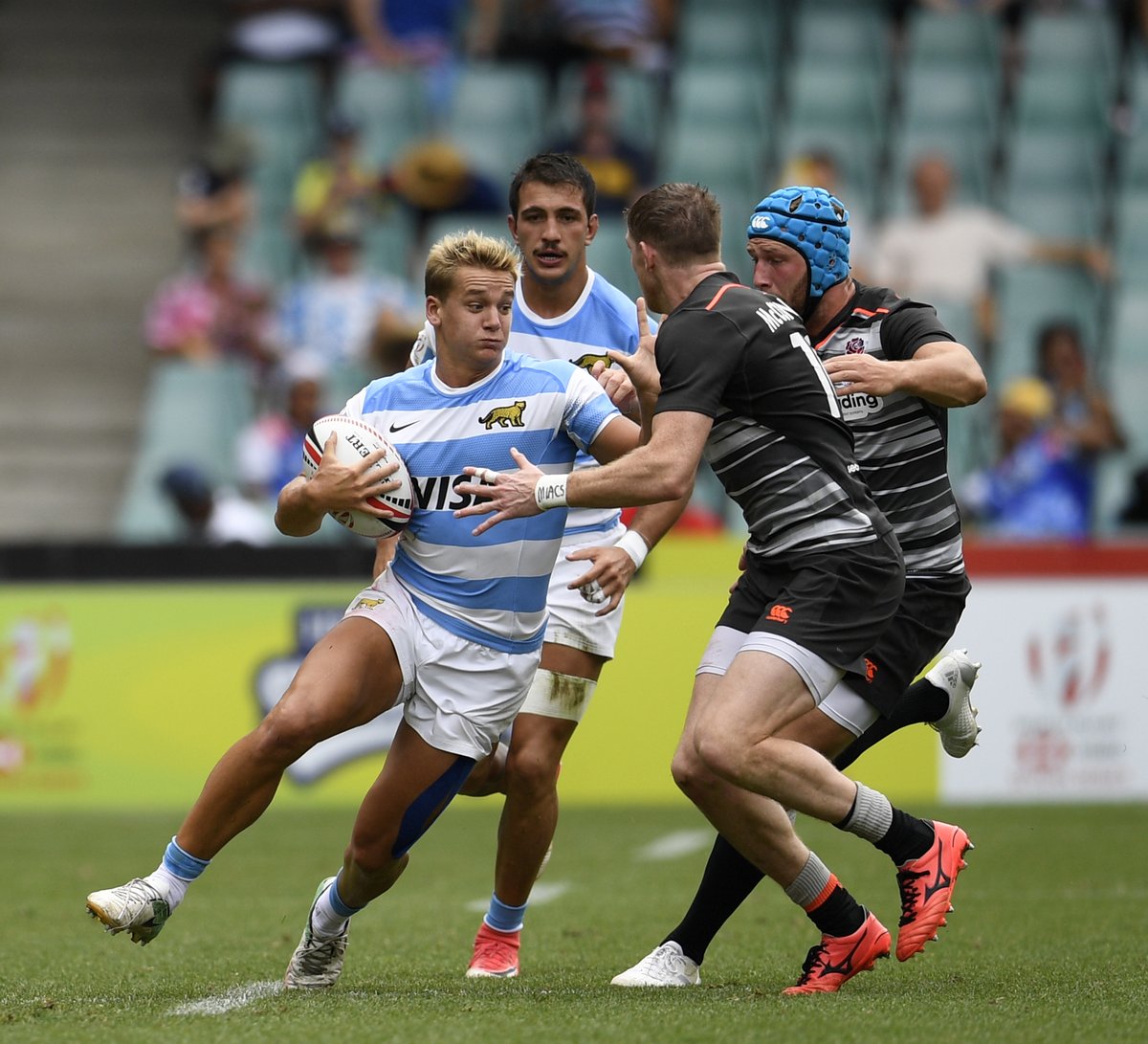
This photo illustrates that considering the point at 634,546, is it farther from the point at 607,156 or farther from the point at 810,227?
the point at 607,156

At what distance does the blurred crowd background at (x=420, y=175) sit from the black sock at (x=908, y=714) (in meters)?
7.71

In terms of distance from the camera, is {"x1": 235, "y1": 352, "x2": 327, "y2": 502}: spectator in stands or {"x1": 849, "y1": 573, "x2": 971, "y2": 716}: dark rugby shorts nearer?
{"x1": 849, "y1": 573, "x2": 971, "y2": 716}: dark rugby shorts

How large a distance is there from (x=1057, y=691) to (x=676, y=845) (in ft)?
9.51

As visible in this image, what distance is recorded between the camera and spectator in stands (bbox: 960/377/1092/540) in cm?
1308

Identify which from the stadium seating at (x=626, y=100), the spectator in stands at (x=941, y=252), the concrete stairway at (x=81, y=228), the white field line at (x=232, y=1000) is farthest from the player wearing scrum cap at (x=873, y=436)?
the stadium seating at (x=626, y=100)

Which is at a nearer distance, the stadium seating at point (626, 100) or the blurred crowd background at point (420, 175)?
the blurred crowd background at point (420, 175)

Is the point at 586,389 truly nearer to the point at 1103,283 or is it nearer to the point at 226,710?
the point at 226,710

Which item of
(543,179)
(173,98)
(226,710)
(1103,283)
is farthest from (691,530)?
(173,98)

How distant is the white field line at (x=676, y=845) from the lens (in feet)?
32.6

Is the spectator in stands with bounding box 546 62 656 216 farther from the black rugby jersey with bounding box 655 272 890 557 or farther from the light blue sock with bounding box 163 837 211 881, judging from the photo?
the light blue sock with bounding box 163 837 211 881

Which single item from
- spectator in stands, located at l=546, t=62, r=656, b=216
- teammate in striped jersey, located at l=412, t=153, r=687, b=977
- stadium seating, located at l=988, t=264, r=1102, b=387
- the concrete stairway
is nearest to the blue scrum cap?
teammate in striped jersey, located at l=412, t=153, r=687, b=977

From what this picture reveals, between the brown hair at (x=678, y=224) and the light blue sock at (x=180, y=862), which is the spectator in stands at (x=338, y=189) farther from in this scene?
the light blue sock at (x=180, y=862)

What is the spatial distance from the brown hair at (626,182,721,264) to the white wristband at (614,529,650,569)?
836 millimetres

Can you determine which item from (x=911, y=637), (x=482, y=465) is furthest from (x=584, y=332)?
(x=911, y=637)
